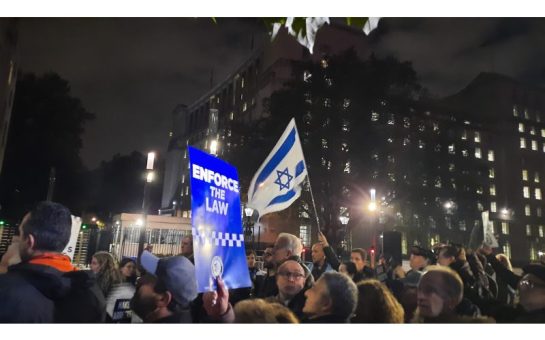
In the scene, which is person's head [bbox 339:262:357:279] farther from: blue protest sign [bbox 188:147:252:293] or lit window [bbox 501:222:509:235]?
lit window [bbox 501:222:509:235]

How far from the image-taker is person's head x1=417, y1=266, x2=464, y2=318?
152 inches

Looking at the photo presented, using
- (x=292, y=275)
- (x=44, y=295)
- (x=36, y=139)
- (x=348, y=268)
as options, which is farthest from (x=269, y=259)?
(x=36, y=139)

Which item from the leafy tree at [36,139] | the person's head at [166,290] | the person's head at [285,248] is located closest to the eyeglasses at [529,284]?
the person's head at [285,248]

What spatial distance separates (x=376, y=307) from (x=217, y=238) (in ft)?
5.54

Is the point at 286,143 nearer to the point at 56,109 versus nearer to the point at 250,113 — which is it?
the point at 56,109

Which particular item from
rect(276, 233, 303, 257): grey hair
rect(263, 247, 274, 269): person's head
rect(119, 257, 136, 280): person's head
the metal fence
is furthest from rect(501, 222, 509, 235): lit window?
rect(119, 257, 136, 280): person's head

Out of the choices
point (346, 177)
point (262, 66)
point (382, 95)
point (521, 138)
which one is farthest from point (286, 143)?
point (521, 138)

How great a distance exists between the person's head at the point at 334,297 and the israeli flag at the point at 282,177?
225 centimetres

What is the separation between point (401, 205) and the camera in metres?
29.9

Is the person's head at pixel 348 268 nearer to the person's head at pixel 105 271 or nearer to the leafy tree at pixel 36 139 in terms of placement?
the person's head at pixel 105 271

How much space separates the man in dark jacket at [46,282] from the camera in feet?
9.73

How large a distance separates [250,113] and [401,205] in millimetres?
32379

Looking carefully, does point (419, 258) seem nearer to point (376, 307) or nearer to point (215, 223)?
point (376, 307)

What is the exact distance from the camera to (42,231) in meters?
3.29
